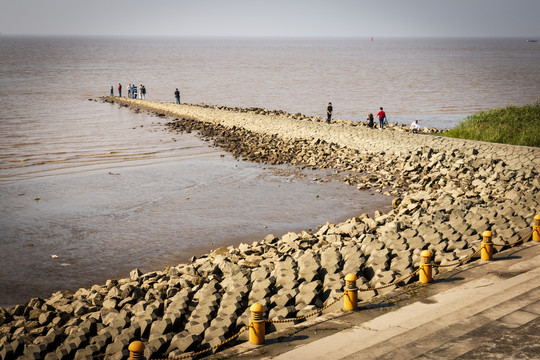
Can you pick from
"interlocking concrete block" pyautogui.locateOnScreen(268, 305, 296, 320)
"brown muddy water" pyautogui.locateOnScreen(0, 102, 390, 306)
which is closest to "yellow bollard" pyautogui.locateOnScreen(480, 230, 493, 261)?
"interlocking concrete block" pyautogui.locateOnScreen(268, 305, 296, 320)

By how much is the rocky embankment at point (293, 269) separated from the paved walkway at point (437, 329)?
0.82 metres

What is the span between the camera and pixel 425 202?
21000 mm

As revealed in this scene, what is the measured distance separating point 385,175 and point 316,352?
740 inches

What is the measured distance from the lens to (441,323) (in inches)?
389

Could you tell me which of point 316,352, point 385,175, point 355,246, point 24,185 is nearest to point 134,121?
point 24,185

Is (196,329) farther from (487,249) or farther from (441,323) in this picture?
(487,249)

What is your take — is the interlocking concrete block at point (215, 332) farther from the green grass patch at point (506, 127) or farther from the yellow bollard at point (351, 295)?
the green grass patch at point (506, 127)

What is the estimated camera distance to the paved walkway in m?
8.88

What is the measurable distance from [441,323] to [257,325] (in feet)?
10.8

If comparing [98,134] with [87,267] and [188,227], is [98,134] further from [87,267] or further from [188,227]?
[87,267]

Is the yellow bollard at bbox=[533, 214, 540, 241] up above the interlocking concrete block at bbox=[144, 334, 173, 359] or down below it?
above

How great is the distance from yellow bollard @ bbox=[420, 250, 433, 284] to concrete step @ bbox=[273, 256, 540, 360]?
1.83 feet

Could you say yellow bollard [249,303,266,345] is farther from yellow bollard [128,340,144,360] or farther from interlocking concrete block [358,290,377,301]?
interlocking concrete block [358,290,377,301]

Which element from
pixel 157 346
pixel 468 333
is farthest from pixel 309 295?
pixel 157 346
